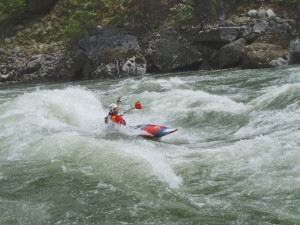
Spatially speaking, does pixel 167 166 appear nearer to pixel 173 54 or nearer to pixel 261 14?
pixel 173 54

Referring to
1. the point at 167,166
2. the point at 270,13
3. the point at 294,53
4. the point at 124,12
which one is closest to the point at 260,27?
the point at 270,13

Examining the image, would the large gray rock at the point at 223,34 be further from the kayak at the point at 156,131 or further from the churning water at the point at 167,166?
the kayak at the point at 156,131

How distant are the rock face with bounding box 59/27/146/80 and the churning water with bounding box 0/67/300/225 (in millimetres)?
8583

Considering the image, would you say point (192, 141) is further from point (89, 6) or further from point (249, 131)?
point (89, 6)

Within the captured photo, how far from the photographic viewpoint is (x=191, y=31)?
20031 mm

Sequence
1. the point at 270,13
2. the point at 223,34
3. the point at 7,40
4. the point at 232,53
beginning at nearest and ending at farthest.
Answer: the point at 232,53 → the point at 223,34 → the point at 270,13 → the point at 7,40

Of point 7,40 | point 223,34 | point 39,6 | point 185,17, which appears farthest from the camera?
point 39,6

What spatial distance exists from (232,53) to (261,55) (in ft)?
5.04

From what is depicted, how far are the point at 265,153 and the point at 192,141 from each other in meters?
2.00

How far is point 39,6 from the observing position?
26625 mm

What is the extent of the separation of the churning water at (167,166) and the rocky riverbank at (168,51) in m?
7.01

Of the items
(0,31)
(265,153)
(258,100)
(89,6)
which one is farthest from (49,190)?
(0,31)

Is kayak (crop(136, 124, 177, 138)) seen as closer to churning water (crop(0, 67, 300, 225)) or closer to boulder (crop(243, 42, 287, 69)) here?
churning water (crop(0, 67, 300, 225))

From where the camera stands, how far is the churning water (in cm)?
429
